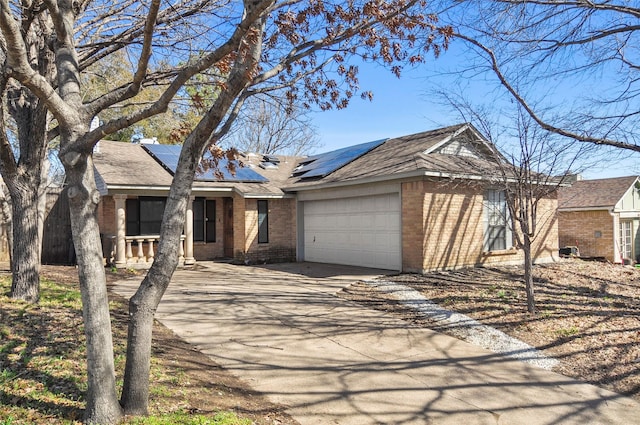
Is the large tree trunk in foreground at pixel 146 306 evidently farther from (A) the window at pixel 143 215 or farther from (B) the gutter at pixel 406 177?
(A) the window at pixel 143 215

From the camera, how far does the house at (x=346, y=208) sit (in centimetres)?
1277

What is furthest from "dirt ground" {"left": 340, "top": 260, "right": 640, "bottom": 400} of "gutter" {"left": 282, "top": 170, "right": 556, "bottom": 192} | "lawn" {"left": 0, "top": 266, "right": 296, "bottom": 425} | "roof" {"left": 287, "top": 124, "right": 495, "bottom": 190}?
"lawn" {"left": 0, "top": 266, "right": 296, "bottom": 425}

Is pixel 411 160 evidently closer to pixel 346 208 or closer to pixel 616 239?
pixel 346 208

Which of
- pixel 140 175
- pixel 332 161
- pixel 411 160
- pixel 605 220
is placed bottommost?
pixel 605 220

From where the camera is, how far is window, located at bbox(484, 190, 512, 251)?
1416cm

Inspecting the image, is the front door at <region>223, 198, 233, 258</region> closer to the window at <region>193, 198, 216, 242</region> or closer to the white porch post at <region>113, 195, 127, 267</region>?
the window at <region>193, 198, 216, 242</region>

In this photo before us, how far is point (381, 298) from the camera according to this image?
9.92m

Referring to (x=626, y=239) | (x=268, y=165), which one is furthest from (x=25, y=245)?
(x=626, y=239)

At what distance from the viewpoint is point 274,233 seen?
17.2 meters

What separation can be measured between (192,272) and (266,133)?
21511mm

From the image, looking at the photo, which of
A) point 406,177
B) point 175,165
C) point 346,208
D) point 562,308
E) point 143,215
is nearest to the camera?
point 562,308

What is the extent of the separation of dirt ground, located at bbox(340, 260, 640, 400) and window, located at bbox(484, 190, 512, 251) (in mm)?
1038

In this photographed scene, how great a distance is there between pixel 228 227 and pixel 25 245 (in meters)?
10.1

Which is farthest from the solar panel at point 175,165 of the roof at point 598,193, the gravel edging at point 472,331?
the roof at point 598,193
